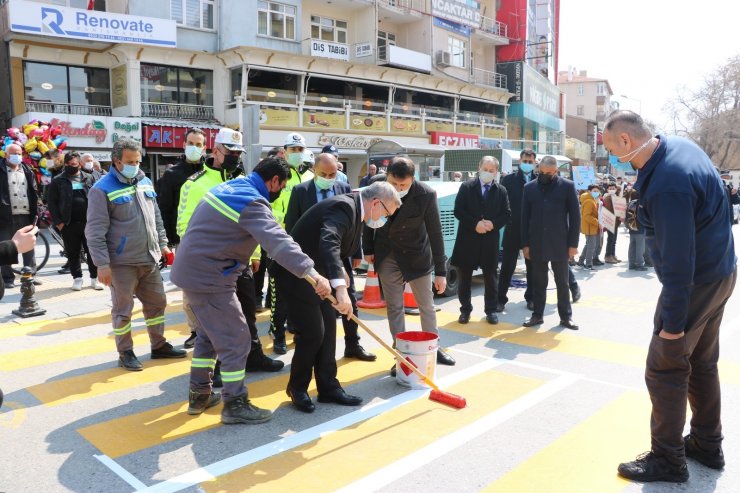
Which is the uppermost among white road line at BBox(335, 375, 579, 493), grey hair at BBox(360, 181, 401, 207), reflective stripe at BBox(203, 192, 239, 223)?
grey hair at BBox(360, 181, 401, 207)

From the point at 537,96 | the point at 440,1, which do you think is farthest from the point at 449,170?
the point at 537,96

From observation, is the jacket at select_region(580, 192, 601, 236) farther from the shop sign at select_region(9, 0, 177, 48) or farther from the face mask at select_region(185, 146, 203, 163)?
the shop sign at select_region(9, 0, 177, 48)

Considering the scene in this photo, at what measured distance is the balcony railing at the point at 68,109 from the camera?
21603 millimetres

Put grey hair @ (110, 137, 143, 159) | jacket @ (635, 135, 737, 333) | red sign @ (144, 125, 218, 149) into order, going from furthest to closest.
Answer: red sign @ (144, 125, 218, 149) → grey hair @ (110, 137, 143, 159) → jacket @ (635, 135, 737, 333)

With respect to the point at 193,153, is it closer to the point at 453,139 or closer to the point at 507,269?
the point at 507,269

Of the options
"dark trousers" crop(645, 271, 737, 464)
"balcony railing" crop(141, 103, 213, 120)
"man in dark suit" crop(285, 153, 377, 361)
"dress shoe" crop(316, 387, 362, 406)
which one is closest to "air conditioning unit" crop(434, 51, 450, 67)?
"balcony railing" crop(141, 103, 213, 120)

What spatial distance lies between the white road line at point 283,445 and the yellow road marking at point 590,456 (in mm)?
1223

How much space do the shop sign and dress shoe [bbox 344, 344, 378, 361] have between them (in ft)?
63.6

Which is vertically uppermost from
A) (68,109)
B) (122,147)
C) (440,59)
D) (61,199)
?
(440,59)

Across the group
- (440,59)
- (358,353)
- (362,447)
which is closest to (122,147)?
(358,353)

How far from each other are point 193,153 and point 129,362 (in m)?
2.66

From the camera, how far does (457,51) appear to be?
37.4 meters

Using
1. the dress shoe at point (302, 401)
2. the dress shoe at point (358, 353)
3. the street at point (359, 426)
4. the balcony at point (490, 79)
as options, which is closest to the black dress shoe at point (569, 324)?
the street at point (359, 426)

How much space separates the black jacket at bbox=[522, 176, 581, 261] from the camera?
725 cm
